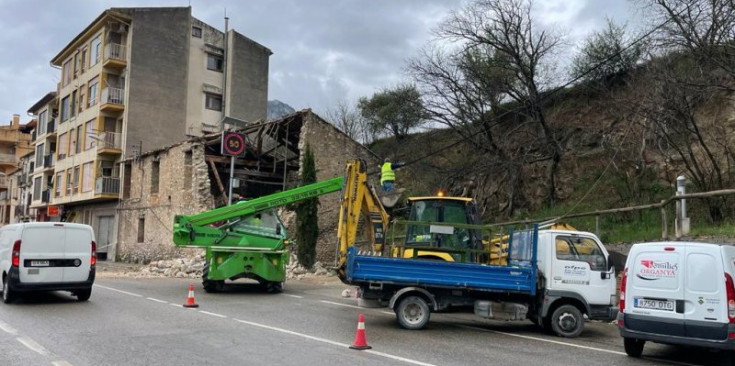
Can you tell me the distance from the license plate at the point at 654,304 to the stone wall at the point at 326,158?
19.6 meters

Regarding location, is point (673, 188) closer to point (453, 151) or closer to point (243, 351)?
point (453, 151)

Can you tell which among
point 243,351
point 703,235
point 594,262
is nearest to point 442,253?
point 594,262

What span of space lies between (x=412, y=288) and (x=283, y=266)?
7.38 m

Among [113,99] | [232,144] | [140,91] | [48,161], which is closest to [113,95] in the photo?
[113,99]

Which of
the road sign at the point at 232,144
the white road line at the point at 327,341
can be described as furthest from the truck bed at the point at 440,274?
the road sign at the point at 232,144

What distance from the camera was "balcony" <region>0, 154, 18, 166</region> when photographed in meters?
76.6

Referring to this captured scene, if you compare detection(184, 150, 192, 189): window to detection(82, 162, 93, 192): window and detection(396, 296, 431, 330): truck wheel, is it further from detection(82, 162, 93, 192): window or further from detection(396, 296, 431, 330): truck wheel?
detection(396, 296, 431, 330): truck wheel

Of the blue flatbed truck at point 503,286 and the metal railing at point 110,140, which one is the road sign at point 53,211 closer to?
the metal railing at point 110,140

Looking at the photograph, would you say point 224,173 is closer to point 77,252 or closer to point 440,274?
point 77,252

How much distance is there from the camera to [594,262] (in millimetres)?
11031

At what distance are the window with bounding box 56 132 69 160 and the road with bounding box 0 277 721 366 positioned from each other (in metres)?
36.8

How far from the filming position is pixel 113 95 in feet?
131

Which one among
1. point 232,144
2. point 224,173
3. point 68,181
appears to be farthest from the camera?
point 68,181

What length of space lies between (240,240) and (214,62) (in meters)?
29.4
